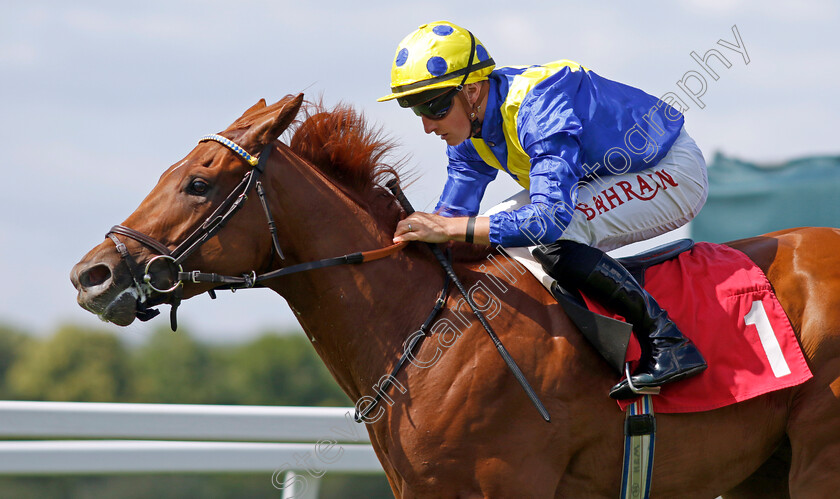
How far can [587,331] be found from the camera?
3174 millimetres

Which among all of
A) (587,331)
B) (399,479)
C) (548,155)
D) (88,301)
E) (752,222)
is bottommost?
(752,222)

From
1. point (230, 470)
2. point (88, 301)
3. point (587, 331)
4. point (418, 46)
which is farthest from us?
point (230, 470)

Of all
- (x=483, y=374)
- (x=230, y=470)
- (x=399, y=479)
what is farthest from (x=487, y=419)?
(x=230, y=470)

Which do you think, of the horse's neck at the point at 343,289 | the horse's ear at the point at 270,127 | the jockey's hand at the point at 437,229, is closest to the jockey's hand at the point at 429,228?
the jockey's hand at the point at 437,229

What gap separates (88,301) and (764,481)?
2.83 m

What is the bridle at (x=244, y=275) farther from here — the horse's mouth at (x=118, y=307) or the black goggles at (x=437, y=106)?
the black goggles at (x=437, y=106)

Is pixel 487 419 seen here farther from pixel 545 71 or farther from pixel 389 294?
pixel 545 71

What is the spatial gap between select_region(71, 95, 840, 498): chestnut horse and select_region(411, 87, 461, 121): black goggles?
10.9 inches

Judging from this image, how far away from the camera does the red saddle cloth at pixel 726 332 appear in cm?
318

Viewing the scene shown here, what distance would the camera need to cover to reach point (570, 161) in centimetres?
315

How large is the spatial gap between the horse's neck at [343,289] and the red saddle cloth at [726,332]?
0.75 metres

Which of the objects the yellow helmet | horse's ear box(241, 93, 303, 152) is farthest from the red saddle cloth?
horse's ear box(241, 93, 303, 152)

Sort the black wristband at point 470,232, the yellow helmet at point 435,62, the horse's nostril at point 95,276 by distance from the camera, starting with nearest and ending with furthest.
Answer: the horse's nostril at point 95,276 → the black wristband at point 470,232 → the yellow helmet at point 435,62

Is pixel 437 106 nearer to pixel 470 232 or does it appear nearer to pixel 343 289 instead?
pixel 470 232
